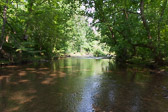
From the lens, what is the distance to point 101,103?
6.07 m

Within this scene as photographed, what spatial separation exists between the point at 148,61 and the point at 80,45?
45.0 meters

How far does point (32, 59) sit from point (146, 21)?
17651 mm

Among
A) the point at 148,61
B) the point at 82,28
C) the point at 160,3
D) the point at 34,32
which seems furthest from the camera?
the point at 82,28

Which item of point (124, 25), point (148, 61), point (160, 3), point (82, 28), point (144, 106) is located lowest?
point (144, 106)

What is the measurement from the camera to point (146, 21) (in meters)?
14.8

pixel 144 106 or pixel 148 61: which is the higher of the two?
pixel 148 61

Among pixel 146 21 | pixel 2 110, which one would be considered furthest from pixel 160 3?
pixel 2 110

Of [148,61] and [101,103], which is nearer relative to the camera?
[101,103]

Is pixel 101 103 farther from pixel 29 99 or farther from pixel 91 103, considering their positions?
pixel 29 99

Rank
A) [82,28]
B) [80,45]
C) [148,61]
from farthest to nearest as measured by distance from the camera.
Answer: [82,28] → [80,45] → [148,61]

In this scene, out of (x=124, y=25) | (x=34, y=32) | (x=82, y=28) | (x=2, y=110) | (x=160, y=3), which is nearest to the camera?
Answer: (x=2, y=110)

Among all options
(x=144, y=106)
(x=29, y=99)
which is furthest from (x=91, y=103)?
(x=29, y=99)

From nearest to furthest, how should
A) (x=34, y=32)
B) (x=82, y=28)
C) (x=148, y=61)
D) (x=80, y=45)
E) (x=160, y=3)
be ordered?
(x=160, y=3), (x=148, y=61), (x=34, y=32), (x=80, y=45), (x=82, y=28)

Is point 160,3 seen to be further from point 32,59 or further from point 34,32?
point 34,32
